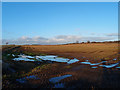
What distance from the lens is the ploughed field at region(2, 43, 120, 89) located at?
3.98 m

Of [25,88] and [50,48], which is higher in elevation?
[50,48]

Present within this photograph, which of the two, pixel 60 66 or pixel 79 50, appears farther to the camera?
pixel 79 50

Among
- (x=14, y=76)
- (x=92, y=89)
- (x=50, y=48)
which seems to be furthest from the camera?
(x=50, y=48)

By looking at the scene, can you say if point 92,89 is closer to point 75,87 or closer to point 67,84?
point 75,87

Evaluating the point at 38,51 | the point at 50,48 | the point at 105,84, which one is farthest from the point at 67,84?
the point at 50,48

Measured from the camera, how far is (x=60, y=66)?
6.66 metres

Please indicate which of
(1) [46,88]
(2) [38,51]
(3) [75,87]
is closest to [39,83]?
(1) [46,88]

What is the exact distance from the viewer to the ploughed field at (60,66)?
13.1 ft

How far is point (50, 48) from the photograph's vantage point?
35.8ft

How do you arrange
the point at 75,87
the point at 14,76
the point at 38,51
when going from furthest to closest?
1. the point at 38,51
2. the point at 14,76
3. the point at 75,87

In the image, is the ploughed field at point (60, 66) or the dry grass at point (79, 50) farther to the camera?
the dry grass at point (79, 50)

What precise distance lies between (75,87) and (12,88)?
2456mm

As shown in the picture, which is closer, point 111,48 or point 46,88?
point 46,88

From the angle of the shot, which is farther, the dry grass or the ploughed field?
the dry grass
